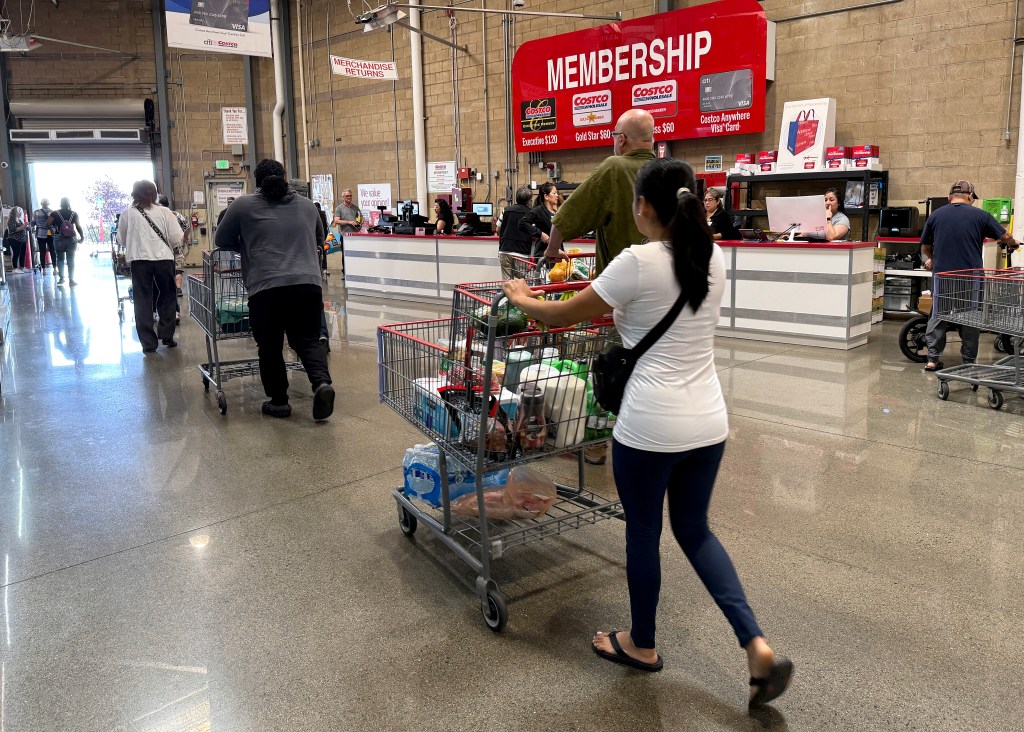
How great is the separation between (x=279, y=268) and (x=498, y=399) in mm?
2796

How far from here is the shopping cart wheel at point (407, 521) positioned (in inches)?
131

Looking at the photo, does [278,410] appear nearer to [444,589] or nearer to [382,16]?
[444,589]

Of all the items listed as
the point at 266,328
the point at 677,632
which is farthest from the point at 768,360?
the point at 677,632

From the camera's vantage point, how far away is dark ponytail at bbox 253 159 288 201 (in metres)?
4.90

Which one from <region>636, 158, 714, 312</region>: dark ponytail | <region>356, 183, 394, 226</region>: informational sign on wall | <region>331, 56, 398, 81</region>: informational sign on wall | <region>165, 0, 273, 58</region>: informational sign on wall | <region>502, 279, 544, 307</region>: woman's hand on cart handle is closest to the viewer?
<region>636, 158, 714, 312</region>: dark ponytail

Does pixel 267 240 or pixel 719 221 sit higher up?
pixel 719 221

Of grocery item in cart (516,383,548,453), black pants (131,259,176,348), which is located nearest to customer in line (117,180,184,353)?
black pants (131,259,176,348)

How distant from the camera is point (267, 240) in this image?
4.84 metres

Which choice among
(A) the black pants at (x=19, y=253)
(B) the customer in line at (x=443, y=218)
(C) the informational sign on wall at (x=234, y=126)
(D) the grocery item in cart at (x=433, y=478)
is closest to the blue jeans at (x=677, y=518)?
(D) the grocery item in cart at (x=433, y=478)

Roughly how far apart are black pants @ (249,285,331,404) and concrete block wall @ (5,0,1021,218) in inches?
280

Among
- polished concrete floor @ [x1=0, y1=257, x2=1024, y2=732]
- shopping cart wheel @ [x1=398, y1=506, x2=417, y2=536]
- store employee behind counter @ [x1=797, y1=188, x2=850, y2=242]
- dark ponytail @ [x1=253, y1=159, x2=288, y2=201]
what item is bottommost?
→ polished concrete floor @ [x1=0, y1=257, x2=1024, y2=732]

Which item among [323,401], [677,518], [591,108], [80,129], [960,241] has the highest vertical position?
[80,129]

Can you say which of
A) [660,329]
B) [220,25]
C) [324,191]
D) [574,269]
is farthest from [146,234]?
[324,191]

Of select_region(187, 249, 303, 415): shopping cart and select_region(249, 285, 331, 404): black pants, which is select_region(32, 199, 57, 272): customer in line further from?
select_region(249, 285, 331, 404): black pants
